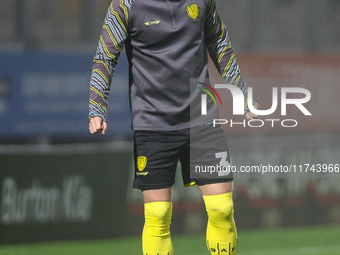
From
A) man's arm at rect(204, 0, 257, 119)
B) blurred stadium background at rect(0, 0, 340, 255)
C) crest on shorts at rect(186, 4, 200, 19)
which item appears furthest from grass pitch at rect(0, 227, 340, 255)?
crest on shorts at rect(186, 4, 200, 19)

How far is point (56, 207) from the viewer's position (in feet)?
15.0

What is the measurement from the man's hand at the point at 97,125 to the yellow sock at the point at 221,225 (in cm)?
60

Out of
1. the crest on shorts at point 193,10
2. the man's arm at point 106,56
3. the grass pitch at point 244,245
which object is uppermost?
the crest on shorts at point 193,10

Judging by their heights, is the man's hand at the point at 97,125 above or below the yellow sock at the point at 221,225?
above

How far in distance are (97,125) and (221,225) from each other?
29.9 inches

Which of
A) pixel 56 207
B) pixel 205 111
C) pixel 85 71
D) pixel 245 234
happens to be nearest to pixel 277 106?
pixel 245 234

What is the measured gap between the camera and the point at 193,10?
8.50 ft

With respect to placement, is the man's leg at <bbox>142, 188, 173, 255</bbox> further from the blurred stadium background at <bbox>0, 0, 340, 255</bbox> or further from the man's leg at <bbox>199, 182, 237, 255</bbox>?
the blurred stadium background at <bbox>0, 0, 340, 255</bbox>

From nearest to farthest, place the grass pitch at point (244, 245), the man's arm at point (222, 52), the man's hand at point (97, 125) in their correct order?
the man's hand at point (97, 125) → the man's arm at point (222, 52) → the grass pitch at point (244, 245)

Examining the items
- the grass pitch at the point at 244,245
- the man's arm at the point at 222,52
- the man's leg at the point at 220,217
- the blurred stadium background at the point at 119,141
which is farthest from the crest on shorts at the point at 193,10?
the grass pitch at the point at 244,245

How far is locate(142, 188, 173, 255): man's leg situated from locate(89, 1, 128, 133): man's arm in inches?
16.5

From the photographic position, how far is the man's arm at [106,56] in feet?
8.37

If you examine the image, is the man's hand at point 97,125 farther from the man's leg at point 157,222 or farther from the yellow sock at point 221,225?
the yellow sock at point 221,225

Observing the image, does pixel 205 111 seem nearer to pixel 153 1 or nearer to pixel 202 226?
pixel 153 1
